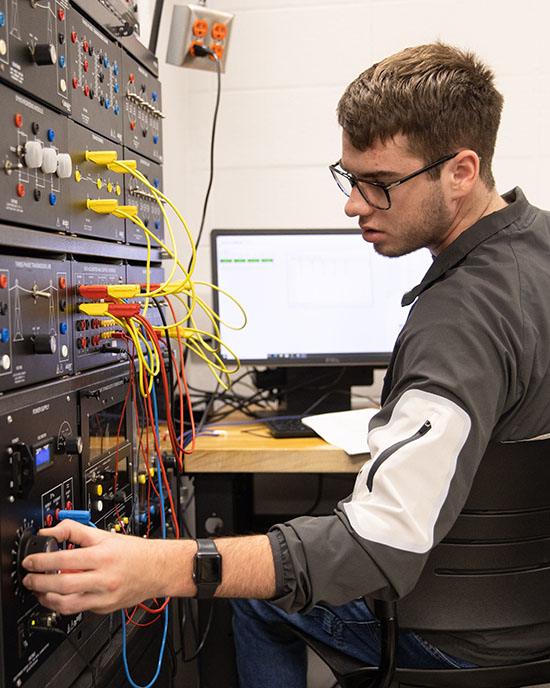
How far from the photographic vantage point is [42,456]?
865 millimetres

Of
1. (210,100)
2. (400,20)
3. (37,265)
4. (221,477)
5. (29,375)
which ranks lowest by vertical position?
(221,477)

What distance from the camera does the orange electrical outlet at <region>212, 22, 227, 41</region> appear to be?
1.90m

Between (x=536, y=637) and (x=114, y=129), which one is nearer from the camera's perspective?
(x=536, y=637)

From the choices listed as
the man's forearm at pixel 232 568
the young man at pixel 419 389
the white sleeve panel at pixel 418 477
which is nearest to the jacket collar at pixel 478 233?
the young man at pixel 419 389

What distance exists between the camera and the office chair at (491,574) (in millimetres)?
955

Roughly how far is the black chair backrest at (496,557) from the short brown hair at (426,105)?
18.5 inches

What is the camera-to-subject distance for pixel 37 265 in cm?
89

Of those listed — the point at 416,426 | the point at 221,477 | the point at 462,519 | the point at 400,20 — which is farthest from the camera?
the point at 400,20

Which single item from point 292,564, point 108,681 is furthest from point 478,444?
point 108,681

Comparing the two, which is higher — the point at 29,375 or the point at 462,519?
the point at 29,375

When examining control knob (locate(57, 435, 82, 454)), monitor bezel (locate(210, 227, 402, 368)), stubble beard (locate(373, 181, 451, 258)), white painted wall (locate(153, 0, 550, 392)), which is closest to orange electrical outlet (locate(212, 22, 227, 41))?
white painted wall (locate(153, 0, 550, 392))

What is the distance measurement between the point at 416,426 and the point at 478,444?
0.28ft

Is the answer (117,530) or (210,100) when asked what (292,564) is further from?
(210,100)

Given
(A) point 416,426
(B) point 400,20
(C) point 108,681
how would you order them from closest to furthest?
(A) point 416,426 → (C) point 108,681 → (B) point 400,20
